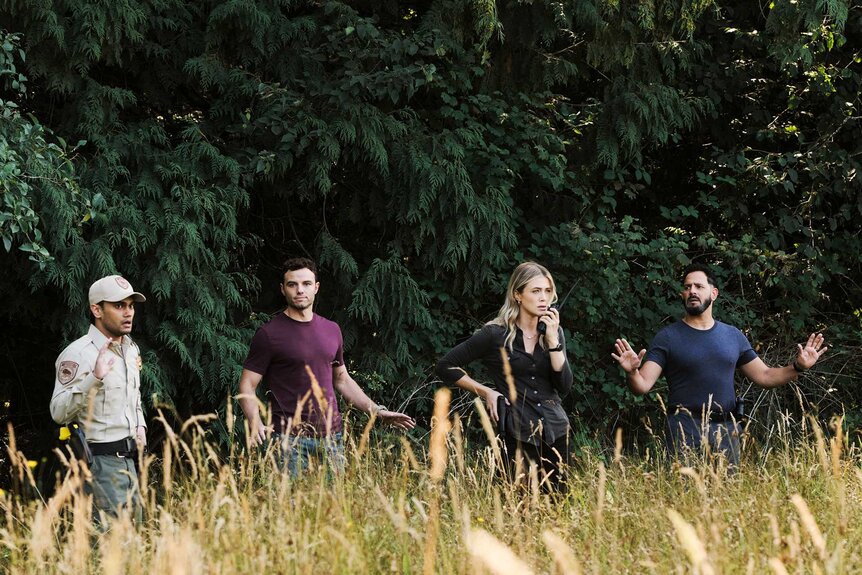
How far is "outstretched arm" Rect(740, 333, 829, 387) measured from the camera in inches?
239

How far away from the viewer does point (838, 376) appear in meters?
9.63

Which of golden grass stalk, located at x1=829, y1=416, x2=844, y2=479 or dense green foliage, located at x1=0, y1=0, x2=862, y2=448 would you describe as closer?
golden grass stalk, located at x1=829, y1=416, x2=844, y2=479

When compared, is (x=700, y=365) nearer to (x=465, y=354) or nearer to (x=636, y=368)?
(x=636, y=368)

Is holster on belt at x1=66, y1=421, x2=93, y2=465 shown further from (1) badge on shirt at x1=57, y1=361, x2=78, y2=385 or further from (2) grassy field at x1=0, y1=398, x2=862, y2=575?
(2) grassy field at x1=0, y1=398, x2=862, y2=575

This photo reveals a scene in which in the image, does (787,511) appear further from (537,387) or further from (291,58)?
(291,58)

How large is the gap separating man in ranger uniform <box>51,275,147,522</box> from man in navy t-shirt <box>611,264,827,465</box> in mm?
2669

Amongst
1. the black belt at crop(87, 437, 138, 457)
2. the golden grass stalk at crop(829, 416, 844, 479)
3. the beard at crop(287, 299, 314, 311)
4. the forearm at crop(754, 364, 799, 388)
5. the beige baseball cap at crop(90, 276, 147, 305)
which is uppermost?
the beige baseball cap at crop(90, 276, 147, 305)

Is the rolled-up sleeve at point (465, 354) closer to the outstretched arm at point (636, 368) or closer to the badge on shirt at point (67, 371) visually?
the outstretched arm at point (636, 368)

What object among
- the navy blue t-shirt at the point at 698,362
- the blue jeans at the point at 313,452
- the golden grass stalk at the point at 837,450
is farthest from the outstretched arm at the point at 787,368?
the blue jeans at the point at 313,452

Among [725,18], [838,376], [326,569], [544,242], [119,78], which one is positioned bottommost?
[838,376]

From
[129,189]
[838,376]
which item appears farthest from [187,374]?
[838,376]

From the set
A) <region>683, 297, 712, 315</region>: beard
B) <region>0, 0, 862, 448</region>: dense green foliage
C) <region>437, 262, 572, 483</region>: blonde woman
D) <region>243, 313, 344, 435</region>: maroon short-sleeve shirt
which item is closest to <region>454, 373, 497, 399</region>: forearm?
<region>437, 262, 572, 483</region>: blonde woman

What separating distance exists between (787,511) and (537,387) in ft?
5.19

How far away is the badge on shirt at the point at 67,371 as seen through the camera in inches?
194
